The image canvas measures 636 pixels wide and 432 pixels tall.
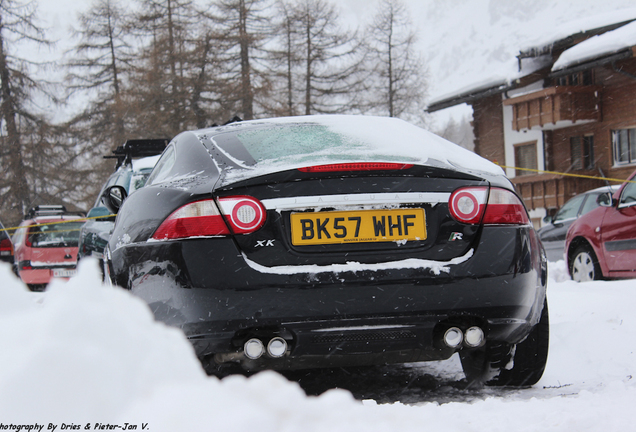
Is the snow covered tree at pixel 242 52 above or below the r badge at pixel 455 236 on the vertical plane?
above

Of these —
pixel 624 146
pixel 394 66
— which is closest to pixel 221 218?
pixel 624 146

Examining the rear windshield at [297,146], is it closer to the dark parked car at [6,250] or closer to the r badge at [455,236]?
the r badge at [455,236]

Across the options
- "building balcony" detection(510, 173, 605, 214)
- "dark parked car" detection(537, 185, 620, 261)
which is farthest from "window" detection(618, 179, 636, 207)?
"building balcony" detection(510, 173, 605, 214)

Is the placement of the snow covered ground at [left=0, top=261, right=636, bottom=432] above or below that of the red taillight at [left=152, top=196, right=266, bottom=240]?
below

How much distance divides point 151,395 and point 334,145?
154 cm

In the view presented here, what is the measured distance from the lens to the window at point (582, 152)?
31.0 metres

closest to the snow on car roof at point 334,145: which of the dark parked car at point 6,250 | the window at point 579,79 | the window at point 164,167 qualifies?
the window at point 164,167

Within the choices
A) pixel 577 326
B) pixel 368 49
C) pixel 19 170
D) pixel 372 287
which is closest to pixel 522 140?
pixel 368 49

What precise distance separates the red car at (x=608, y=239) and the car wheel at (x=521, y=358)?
5533 millimetres

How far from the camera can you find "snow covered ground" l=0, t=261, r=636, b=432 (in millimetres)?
2143

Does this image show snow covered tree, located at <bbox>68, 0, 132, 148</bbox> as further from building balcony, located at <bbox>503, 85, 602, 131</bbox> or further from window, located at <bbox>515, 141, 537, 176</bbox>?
building balcony, located at <bbox>503, 85, 602, 131</bbox>

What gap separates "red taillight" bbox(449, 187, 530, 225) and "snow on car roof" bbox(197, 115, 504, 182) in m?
0.13

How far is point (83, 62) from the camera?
40.8m

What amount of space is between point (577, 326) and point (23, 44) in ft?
123
